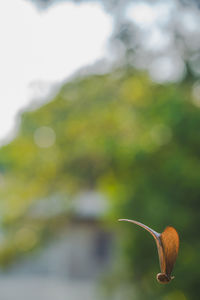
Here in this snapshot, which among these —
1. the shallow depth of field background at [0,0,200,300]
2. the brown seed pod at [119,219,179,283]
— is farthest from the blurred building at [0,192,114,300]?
the brown seed pod at [119,219,179,283]

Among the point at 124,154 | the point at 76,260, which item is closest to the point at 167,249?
the point at 124,154

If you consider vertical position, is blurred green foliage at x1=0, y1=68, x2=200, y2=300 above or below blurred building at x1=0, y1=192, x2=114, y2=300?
above

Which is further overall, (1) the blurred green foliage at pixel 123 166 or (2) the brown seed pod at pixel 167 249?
(1) the blurred green foliage at pixel 123 166

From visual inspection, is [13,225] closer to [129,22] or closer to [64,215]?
[64,215]

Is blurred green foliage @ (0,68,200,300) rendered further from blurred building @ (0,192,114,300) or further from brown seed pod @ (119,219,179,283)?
blurred building @ (0,192,114,300)

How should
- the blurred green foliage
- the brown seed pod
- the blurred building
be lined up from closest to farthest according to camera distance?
the brown seed pod, the blurred green foliage, the blurred building

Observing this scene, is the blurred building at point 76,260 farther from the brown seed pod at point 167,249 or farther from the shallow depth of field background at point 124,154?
the brown seed pod at point 167,249

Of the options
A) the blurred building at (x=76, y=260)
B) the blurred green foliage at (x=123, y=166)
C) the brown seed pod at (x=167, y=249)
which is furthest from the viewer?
the blurred building at (x=76, y=260)

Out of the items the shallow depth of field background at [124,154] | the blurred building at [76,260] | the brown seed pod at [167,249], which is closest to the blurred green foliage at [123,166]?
the shallow depth of field background at [124,154]

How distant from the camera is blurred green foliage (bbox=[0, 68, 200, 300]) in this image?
5.71 feet

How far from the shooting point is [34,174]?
233 centimetres

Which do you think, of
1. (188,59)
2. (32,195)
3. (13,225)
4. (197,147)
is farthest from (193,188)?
(13,225)

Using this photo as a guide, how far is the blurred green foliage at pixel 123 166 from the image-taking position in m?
1.74

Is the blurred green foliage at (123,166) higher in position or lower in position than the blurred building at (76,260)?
higher
